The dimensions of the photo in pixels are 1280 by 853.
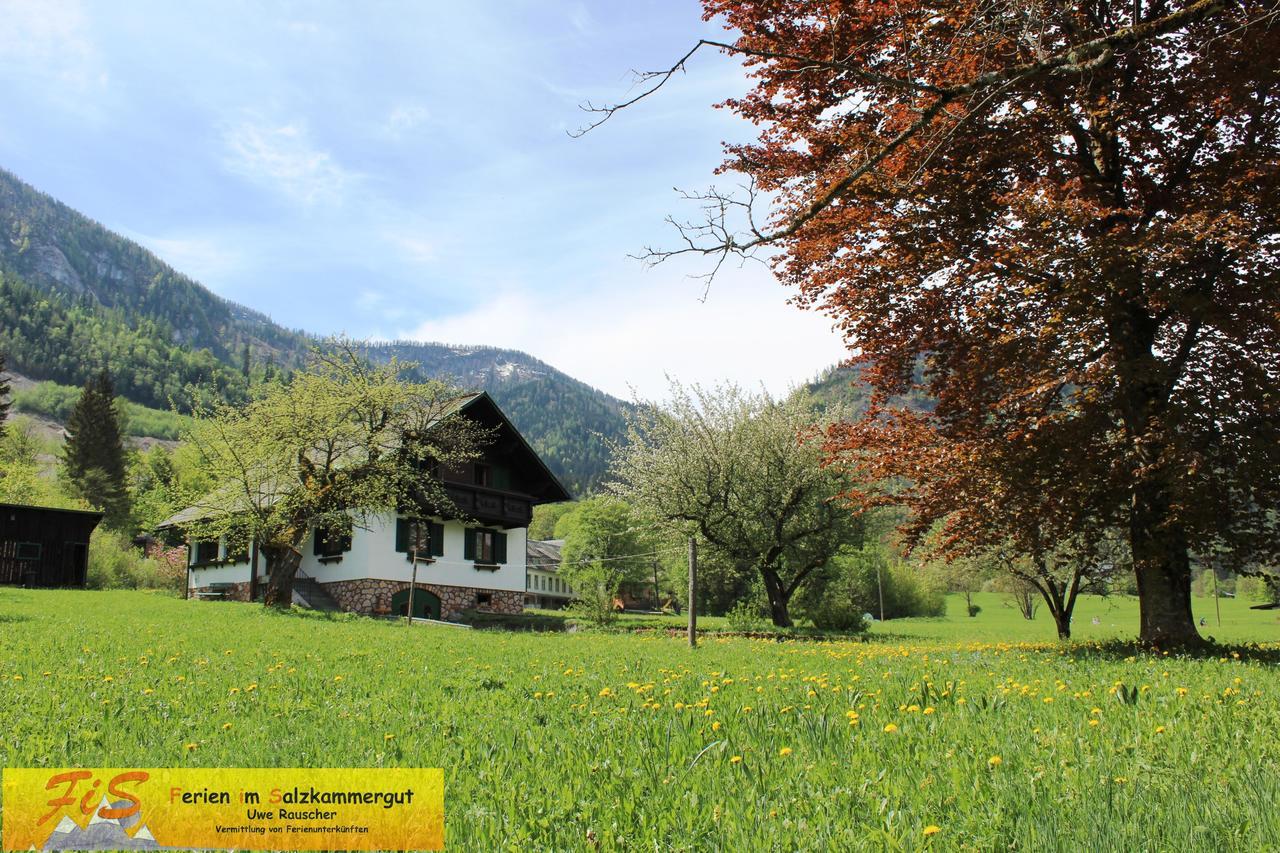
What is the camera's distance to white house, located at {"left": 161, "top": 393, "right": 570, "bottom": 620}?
108 ft

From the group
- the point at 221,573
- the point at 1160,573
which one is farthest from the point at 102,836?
the point at 221,573

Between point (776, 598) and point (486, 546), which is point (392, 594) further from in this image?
point (776, 598)

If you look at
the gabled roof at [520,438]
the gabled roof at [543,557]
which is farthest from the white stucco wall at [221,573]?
the gabled roof at [543,557]

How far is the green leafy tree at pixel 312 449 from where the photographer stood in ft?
86.1

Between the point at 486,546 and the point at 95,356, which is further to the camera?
the point at 95,356

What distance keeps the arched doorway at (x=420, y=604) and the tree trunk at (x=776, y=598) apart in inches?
568

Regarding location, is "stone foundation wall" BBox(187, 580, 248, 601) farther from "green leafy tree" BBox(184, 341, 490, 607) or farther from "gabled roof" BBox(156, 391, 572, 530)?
"green leafy tree" BBox(184, 341, 490, 607)

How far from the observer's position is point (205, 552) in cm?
4175

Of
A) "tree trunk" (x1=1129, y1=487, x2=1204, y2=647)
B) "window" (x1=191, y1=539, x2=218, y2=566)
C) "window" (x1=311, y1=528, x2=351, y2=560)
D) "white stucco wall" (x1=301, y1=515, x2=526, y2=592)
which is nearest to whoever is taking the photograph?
"tree trunk" (x1=1129, y1=487, x2=1204, y2=647)

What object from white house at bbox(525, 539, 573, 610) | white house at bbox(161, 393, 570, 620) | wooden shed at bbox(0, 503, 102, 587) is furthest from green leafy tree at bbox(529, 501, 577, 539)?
wooden shed at bbox(0, 503, 102, 587)

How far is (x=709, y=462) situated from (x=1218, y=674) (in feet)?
72.2

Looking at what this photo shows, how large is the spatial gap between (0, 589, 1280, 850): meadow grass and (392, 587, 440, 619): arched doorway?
79.2 ft

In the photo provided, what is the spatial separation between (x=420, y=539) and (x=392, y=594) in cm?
259

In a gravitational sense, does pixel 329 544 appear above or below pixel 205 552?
above
